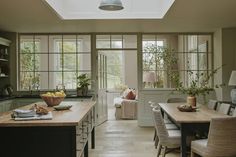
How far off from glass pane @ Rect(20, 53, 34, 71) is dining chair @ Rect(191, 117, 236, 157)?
5438 millimetres

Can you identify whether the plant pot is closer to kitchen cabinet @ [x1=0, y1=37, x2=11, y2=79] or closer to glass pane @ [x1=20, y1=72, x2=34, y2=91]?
glass pane @ [x1=20, y1=72, x2=34, y2=91]

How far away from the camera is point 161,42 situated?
313 inches

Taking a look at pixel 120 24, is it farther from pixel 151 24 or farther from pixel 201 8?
pixel 201 8

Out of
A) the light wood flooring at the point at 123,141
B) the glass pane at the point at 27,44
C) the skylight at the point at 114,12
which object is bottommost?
the light wood flooring at the point at 123,141

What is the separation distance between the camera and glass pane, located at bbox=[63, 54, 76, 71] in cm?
783

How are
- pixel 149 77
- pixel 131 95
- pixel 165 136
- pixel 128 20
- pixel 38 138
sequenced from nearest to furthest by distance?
pixel 38 138
pixel 165 136
pixel 128 20
pixel 149 77
pixel 131 95

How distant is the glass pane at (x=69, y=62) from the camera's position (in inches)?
308

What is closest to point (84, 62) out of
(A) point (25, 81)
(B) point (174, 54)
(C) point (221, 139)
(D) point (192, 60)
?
(A) point (25, 81)

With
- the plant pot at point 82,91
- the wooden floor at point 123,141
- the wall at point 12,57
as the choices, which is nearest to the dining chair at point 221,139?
the wooden floor at point 123,141

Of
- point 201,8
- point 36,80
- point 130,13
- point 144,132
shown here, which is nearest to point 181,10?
point 201,8

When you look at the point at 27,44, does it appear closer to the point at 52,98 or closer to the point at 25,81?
the point at 25,81

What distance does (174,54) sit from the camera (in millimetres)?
7918

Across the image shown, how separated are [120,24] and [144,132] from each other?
2.46 m

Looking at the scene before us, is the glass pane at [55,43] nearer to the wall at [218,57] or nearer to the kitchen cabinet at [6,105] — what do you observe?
the kitchen cabinet at [6,105]
